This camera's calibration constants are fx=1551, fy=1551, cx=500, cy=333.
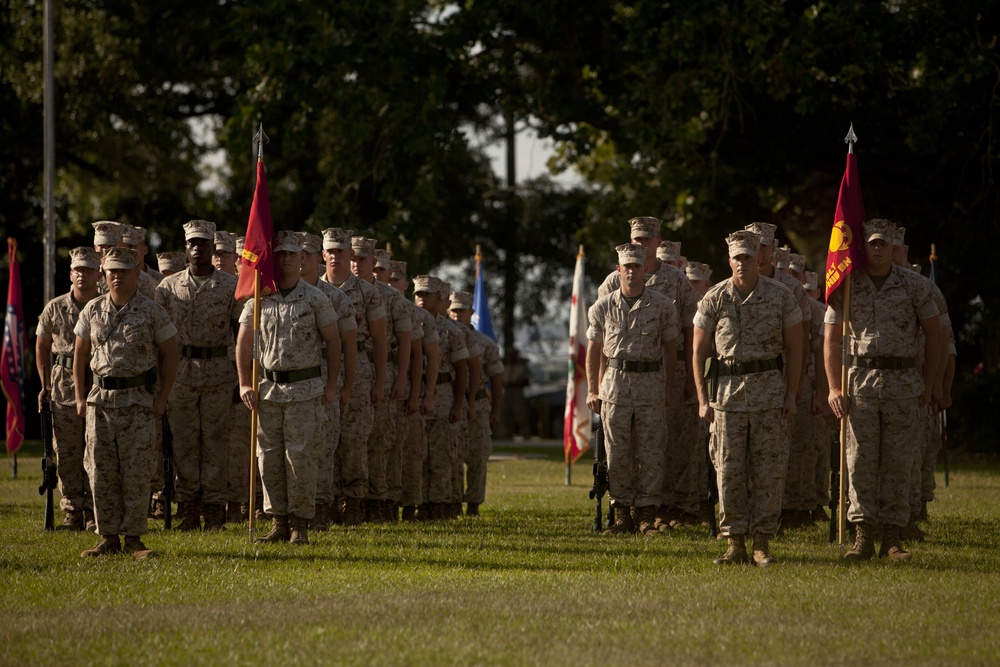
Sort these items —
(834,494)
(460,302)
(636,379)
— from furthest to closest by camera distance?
(460,302), (636,379), (834,494)

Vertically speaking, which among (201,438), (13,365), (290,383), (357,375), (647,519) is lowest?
(647,519)

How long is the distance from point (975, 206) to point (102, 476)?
1904 cm

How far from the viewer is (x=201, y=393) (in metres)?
12.8

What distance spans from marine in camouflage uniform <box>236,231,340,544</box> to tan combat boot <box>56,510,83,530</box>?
2257 mm

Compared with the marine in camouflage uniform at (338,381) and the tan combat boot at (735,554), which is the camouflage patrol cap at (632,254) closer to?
the marine in camouflage uniform at (338,381)

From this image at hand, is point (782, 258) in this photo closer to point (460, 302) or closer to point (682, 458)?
point (682, 458)

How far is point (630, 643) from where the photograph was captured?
7.66m

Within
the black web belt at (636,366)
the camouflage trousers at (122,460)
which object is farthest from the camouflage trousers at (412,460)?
the camouflage trousers at (122,460)

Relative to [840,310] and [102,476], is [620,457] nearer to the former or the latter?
[840,310]

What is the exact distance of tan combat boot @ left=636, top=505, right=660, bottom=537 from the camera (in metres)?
12.7

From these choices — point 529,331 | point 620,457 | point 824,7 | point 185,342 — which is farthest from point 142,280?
point 529,331

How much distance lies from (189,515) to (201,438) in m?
0.65

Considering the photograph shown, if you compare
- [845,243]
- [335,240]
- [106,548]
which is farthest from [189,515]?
[845,243]

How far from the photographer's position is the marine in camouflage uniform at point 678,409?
13.1 meters
